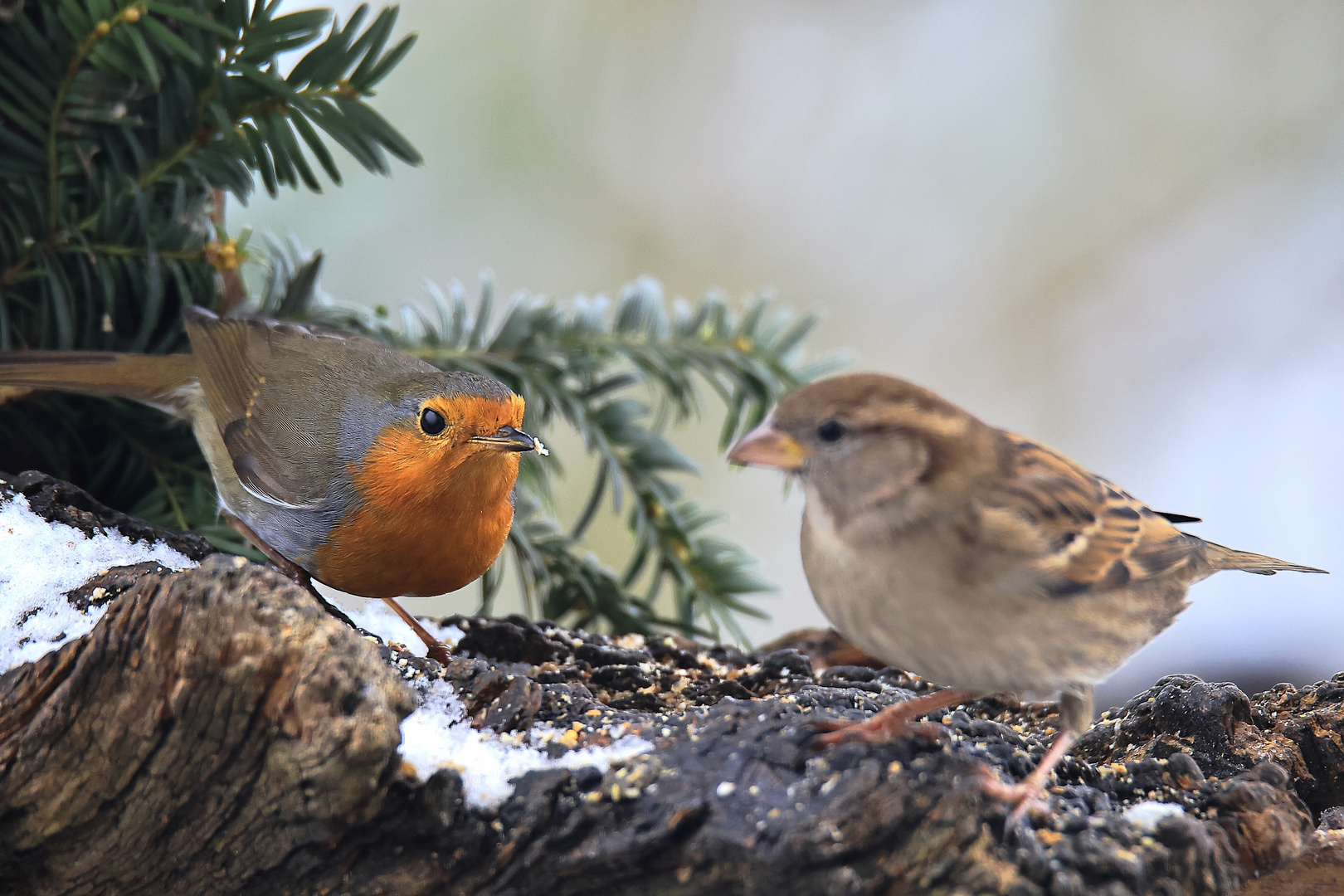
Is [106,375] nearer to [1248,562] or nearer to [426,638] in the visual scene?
[426,638]

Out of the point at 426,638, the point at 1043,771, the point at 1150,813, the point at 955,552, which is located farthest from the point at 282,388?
the point at 1150,813

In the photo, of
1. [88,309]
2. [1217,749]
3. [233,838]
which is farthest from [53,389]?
[1217,749]

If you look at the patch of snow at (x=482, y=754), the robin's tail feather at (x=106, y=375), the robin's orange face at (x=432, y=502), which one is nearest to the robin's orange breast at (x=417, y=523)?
the robin's orange face at (x=432, y=502)

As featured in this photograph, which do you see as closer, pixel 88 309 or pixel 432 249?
pixel 88 309

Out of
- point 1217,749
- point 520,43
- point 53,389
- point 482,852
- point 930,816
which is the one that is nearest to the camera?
point 930,816

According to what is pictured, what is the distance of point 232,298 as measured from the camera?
7.77ft

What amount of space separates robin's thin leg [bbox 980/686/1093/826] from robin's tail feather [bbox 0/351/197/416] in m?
1.77

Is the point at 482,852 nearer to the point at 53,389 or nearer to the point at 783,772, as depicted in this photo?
the point at 783,772

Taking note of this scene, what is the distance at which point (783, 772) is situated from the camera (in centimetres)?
135

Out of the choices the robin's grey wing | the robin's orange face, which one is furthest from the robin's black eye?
the robin's grey wing

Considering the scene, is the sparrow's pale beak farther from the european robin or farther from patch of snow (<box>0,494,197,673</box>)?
patch of snow (<box>0,494,197,673</box>)

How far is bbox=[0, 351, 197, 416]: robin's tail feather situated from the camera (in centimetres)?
203

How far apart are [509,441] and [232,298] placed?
761 millimetres

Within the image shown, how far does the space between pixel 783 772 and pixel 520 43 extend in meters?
4.23
